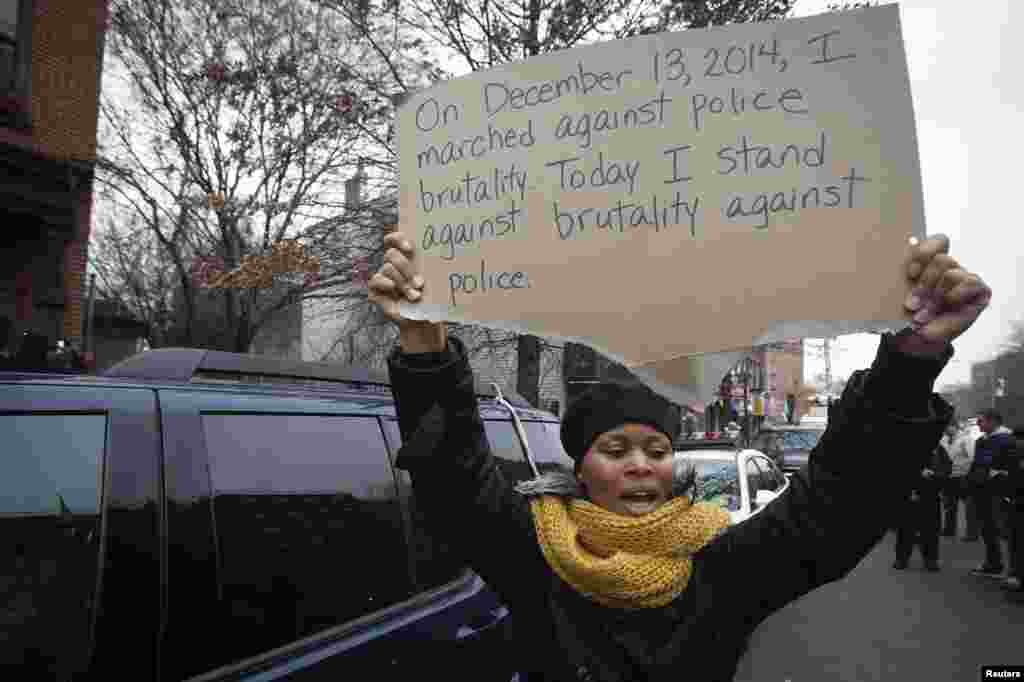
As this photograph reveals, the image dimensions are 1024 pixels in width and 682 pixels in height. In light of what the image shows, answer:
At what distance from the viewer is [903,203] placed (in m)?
1.55

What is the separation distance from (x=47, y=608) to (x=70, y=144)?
10.5 metres

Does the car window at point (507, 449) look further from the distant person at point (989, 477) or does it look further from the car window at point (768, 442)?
the car window at point (768, 442)

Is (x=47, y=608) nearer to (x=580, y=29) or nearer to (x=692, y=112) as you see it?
(x=692, y=112)

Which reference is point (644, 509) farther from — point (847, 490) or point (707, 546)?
point (847, 490)

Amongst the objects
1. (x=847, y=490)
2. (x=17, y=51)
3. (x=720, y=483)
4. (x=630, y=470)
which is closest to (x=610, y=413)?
(x=630, y=470)

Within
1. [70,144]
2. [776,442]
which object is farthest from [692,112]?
[776,442]

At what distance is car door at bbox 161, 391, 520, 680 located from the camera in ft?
5.90

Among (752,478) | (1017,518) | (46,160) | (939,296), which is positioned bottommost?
(1017,518)

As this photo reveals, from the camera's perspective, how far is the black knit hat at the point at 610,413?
1.62 metres

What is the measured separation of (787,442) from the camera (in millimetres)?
18297

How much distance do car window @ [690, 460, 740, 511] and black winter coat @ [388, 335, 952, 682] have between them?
5.66 m

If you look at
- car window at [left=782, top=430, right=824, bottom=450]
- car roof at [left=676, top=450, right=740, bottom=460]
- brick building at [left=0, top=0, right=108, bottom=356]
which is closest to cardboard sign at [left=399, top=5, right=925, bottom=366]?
car roof at [left=676, top=450, right=740, bottom=460]

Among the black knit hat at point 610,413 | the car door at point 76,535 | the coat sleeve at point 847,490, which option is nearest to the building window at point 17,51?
the car door at point 76,535

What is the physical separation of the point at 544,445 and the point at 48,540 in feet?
7.95
